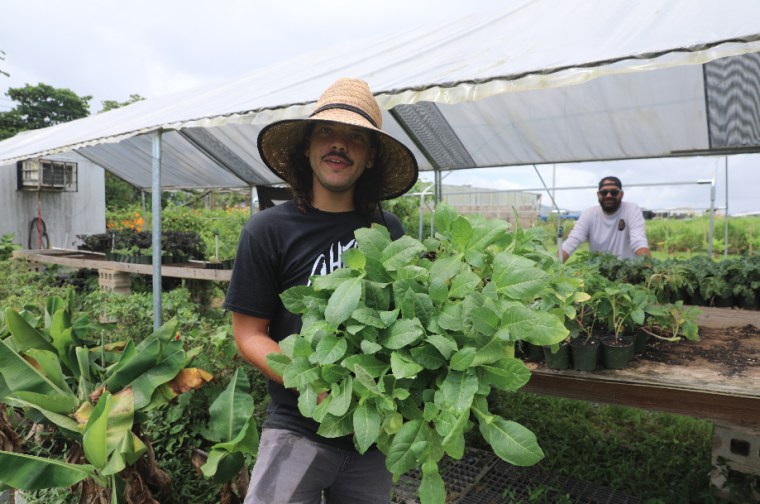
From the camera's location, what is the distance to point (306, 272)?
4.72 ft

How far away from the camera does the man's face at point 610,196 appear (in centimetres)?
420

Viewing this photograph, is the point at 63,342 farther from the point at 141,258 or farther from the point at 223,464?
the point at 141,258

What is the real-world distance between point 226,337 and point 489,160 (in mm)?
3627

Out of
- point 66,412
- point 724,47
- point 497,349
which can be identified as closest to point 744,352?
point 724,47

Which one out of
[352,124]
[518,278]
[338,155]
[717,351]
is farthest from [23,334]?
[717,351]

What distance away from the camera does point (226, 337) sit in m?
3.09

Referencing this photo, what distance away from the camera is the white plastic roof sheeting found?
6.22 ft

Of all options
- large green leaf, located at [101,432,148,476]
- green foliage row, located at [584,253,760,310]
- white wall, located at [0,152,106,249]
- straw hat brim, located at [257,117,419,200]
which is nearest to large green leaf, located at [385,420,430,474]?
straw hat brim, located at [257,117,419,200]

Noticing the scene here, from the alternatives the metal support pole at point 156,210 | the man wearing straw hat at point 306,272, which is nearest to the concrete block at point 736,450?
the man wearing straw hat at point 306,272

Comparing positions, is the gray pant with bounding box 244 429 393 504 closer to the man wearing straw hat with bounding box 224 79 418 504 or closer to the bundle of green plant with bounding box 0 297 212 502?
the man wearing straw hat with bounding box 224 79 418 504

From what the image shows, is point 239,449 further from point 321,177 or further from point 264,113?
point 264,113

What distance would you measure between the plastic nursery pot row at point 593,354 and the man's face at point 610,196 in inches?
96.1

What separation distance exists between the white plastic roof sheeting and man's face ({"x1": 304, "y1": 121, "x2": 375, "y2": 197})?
2.78ft

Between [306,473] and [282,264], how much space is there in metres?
0.58
